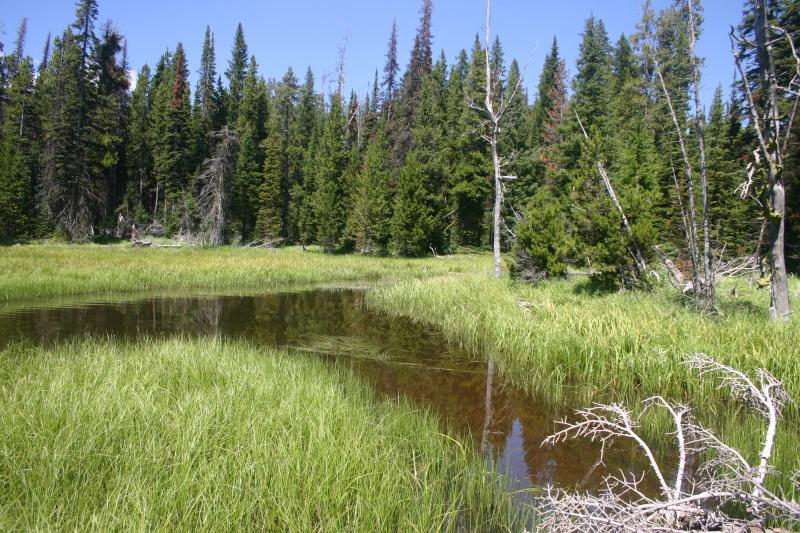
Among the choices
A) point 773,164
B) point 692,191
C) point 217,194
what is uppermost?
point 217,194

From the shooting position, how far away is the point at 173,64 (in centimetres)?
4844

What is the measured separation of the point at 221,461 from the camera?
3648 millimetres

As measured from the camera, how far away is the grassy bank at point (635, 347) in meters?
6.28

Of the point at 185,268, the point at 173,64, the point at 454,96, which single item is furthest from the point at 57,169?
the point at 454,96

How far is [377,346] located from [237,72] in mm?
52313

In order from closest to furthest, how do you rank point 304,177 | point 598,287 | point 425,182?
point 598,287 < point 425,182 < point 304,177

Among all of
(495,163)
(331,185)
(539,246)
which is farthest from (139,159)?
(539,246)

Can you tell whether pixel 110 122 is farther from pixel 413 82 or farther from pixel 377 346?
pixel 377 346

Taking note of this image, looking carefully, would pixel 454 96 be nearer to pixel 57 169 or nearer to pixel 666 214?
pixel 666 214

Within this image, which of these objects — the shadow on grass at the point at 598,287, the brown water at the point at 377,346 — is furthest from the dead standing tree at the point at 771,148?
the shadow on grass at the point at 598,287

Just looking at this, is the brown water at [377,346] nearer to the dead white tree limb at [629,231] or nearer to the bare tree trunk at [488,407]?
the bare tree trunk at [488,407]

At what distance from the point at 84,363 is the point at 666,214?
3126cm

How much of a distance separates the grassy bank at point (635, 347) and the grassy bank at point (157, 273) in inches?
491

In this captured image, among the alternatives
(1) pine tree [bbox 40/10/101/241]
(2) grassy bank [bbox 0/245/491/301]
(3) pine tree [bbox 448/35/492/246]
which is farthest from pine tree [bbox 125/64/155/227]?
(3) pine tree [bbox 448/35/492/246]
